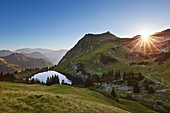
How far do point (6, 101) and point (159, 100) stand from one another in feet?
258

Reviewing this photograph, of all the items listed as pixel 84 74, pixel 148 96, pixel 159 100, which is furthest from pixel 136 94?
pixel 84 74

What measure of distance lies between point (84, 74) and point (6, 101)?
189 meters

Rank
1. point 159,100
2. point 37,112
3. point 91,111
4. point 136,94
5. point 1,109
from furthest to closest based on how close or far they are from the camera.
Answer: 1. point 136,94
2. point 159,100
3. point 91,111
4. point 37,112
5. point 1,109

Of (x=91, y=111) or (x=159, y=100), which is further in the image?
(x=159, y=100)

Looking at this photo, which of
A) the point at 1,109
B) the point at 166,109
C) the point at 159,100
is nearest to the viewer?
the point at 1,109

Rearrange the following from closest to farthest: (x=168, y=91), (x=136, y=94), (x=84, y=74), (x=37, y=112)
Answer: (x=37, y=112)
(x=168, y=91)
(x=136, y=94)
(x=84, y=74)

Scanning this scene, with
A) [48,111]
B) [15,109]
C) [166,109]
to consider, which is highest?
[15,109]

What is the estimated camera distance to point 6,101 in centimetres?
1365

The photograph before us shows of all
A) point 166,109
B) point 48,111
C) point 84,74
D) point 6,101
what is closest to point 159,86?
point 166,109

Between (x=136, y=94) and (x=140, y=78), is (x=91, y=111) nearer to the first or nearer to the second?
(x=136, y=94)

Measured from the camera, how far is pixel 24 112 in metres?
12.0

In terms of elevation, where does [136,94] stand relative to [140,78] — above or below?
below

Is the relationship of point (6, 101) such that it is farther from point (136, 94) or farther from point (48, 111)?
point (136, 94)

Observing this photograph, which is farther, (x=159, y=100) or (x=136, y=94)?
(x=136, y=94)
